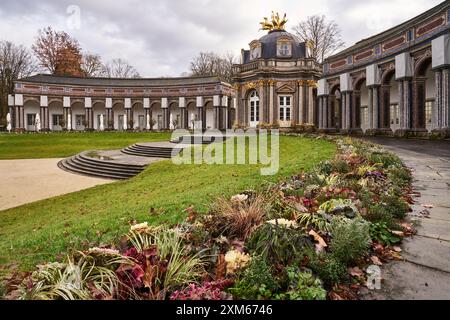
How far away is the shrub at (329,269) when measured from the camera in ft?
8.63

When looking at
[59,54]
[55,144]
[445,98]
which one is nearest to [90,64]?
[59,54]

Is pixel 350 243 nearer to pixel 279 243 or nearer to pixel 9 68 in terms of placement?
pixel 279 243

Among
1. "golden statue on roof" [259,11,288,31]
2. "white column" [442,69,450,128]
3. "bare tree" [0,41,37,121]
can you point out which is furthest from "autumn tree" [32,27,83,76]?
"white column" [442,69,450,128]

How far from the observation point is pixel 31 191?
37.0 feet

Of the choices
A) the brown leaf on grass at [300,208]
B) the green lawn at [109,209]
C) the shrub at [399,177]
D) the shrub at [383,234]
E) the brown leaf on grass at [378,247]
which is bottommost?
the green lawn at [109,209]

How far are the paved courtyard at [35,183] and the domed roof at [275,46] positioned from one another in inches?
938

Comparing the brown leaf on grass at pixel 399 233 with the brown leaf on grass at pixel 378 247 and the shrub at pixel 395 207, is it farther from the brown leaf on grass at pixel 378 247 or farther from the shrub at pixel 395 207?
the shrub at pixel 395 207

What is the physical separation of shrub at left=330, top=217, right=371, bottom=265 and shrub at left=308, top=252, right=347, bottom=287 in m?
0.14

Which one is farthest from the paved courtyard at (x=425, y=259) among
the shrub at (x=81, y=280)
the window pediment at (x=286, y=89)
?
the window pediment at (x=286, y=89)

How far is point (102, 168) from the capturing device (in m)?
15.6

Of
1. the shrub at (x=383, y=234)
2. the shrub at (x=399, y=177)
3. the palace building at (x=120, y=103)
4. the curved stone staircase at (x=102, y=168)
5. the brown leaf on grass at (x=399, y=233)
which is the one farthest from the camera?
the palace building at (x=120, y=103)

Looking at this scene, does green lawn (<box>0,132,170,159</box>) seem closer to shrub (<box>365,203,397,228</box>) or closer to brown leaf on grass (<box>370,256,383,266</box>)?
shrub (<box>365,203,397,228</box>)

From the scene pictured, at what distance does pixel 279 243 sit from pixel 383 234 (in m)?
1.27
